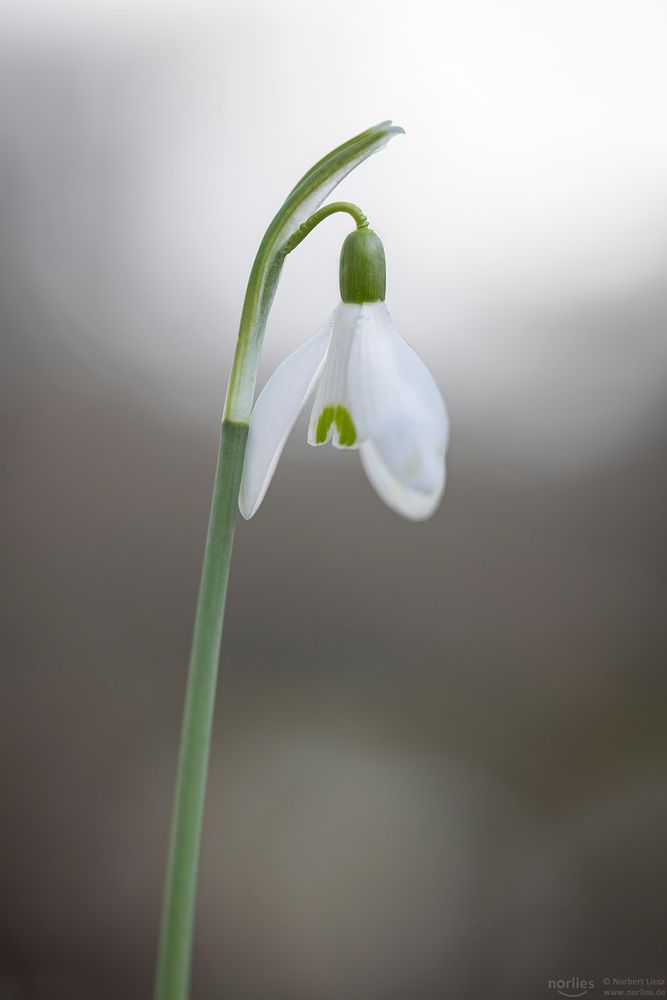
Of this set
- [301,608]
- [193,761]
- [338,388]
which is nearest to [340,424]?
[338,388]

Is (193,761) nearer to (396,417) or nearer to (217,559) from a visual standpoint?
(217,559)

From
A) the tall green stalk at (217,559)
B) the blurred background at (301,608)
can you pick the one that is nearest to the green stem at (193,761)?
the tall green stalk at (217,559)

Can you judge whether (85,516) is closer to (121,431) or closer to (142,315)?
(121,431)

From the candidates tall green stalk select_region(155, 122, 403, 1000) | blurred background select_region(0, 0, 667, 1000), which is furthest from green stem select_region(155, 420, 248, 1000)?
blurred background select_region(0, 0, 667, 1000)

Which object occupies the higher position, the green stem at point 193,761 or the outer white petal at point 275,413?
the outer white petal at point 275,413

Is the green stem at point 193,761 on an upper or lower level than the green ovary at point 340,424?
lower

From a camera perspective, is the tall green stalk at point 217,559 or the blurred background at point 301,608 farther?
the blurred background at point 301,608

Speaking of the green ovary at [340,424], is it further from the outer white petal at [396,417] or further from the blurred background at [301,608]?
the blurred background at [301,608]
